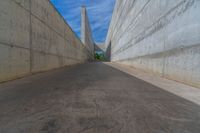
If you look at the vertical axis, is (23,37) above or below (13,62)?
above

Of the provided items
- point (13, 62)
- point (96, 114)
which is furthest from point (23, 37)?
point (96, 114)

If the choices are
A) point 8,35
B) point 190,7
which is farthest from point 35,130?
point 190,7

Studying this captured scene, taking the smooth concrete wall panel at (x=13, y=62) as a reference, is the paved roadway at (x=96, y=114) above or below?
below

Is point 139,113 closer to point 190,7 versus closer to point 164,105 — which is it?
point 164,105

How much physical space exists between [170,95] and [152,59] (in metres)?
2.39

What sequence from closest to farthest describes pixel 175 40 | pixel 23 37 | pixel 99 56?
pixel 175 40 < pixel 23 37 < pixel 99 56

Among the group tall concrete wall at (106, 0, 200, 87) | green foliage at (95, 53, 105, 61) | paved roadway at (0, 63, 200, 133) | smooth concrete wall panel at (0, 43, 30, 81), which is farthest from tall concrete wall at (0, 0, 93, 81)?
green foliage at (95, 53, 105, 61)

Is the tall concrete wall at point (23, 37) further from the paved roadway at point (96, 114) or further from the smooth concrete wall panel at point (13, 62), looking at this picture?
the paved roadway at point (96, 114)

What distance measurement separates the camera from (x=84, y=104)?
66.2 inches

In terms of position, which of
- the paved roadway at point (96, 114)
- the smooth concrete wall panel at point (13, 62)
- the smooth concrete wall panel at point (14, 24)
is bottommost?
the paved roadway at point (96, 114)

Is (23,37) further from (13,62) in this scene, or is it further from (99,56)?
(99,56)

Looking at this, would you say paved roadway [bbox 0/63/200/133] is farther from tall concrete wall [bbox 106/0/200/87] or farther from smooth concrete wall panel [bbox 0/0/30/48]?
smooth concrete wall panel [bbox 0/0/30/48]

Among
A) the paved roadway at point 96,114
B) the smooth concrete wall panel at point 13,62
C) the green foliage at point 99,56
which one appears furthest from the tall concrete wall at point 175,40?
the green foliage at point 99,56

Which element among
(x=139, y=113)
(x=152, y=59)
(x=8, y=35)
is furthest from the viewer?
(x=152, y=59)
